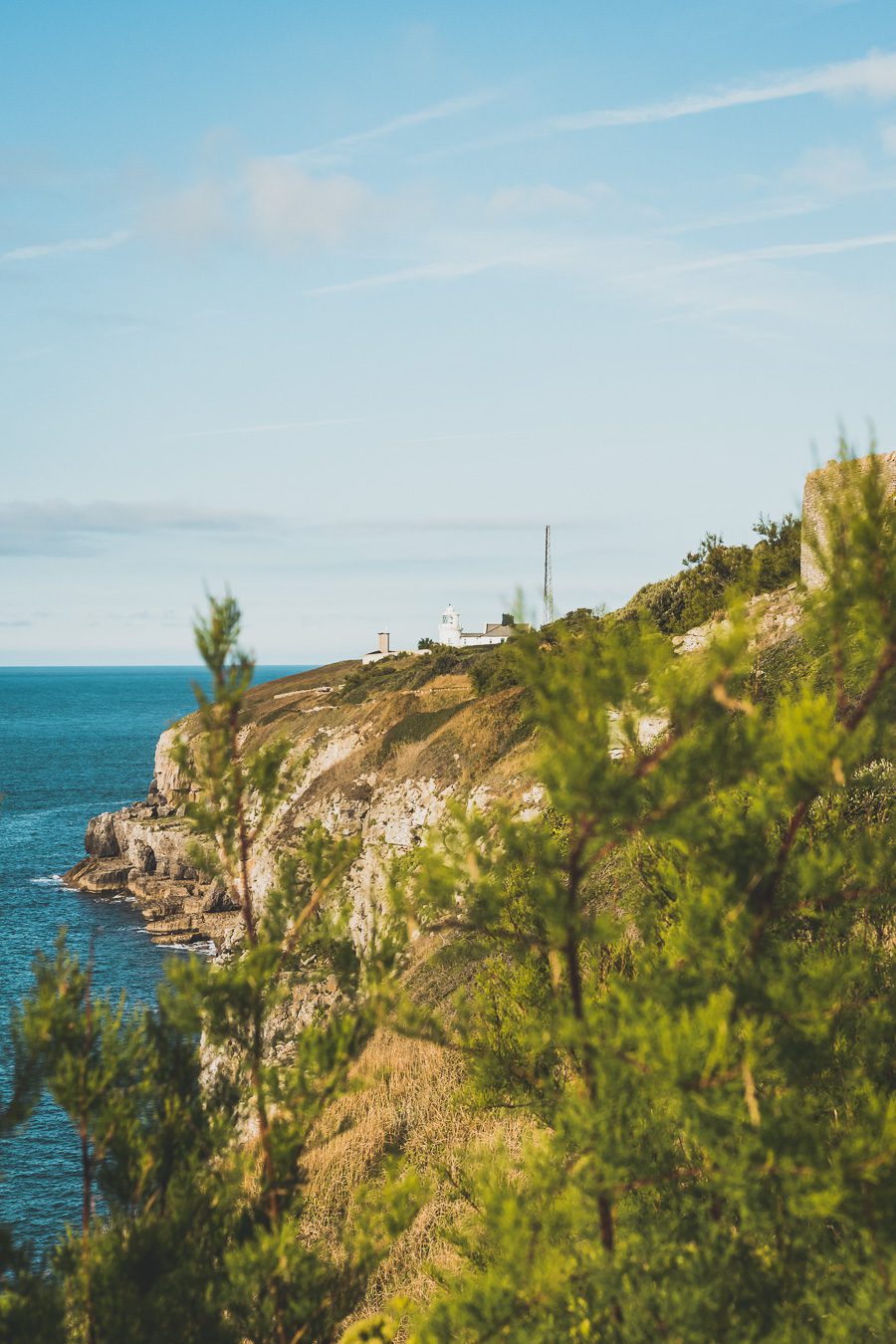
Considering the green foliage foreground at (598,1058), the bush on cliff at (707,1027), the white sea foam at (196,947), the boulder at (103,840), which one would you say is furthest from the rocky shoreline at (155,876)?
the bush on cliff at (707,1027)

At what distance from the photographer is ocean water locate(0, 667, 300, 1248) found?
26172 mm

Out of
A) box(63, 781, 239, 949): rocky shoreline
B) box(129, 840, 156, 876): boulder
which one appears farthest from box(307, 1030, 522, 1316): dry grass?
box(129, 840, 156, 876): boulder

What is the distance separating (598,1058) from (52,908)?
172 ft

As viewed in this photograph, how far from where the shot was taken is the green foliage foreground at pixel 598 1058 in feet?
17.3

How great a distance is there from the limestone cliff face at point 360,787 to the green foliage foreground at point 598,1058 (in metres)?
13.8

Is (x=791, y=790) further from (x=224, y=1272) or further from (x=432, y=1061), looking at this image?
(x=432, y=1061)

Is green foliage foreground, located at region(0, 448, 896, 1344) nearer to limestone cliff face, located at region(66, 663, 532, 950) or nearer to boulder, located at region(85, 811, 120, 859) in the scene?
limestone cliff face, located at region(66, 663, 532, 950)

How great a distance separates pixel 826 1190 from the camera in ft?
16.6

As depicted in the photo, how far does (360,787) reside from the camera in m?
38.0

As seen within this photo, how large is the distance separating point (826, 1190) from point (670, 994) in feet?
3.99

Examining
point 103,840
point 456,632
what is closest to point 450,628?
point 456,632

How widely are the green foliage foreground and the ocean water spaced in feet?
2.53

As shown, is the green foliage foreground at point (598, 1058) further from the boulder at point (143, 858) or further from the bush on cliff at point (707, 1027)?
the boulder at point (143, 858)

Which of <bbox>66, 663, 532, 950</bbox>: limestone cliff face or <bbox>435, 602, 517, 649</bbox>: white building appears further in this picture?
<bbox>435, 602, 517, 649</bbox>: white building
